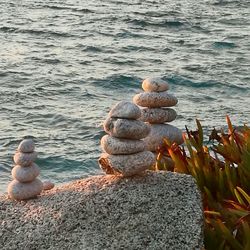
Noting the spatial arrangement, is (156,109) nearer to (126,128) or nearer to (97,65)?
(126,128)

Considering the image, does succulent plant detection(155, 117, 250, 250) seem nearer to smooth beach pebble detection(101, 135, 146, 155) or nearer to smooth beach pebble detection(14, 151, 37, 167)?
smooth beach pebble detection(101, 135, 146, 155)

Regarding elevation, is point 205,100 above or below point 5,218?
below

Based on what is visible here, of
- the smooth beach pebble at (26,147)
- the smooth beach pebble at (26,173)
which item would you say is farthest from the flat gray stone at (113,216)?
the smooth beach pebble at (26,147)

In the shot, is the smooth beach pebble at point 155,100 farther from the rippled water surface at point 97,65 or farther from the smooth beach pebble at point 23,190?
the rippled water surface at point 97,65

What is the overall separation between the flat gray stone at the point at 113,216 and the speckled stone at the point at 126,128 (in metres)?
0.38

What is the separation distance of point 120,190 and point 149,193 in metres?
0.27

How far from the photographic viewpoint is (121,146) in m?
7.79

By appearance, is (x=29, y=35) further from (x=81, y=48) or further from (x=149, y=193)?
(x=149, y=193)

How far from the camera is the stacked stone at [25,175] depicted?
26.2ft

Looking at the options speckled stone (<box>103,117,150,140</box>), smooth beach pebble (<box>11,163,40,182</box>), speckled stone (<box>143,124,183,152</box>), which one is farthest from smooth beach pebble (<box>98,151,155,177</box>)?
speckled stone (<box>143,124,183,152</box>)

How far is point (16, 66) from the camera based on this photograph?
2117 centimetres

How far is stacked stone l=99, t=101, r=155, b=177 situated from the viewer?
7.77 m

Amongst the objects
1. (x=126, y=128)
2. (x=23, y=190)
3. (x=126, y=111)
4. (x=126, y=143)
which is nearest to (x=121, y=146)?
(x=126, y=143)

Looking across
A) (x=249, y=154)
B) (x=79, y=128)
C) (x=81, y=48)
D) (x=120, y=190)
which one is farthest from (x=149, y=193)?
(x=81, y=48)
